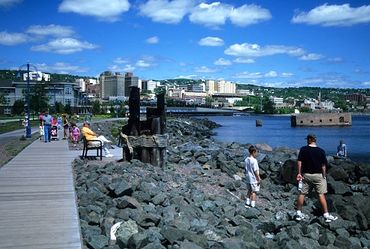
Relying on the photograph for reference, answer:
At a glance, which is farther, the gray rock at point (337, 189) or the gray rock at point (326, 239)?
the gray rock at point (337, 189)

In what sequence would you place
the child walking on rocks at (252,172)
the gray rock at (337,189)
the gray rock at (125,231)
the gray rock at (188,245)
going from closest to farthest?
1. the gray rock at (188,245)
2. the gray rock at (125,231)
3. the child walking on rocks at (252,172)
4. the gray rock at (337,189)

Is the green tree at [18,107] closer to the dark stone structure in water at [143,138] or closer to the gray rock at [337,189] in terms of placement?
the dark stone structure in water at [143,138]

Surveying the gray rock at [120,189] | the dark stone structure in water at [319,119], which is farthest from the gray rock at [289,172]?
the dark stone structure in water at [319,119]

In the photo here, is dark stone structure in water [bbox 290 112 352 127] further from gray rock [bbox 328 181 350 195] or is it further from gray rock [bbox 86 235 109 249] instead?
gray rock [bbox 86 235 109 249]

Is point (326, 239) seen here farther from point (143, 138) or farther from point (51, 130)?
point (51, 130)

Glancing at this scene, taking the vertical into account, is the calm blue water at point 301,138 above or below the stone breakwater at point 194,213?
below

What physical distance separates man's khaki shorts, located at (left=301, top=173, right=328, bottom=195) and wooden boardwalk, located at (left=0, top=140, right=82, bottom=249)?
5475mm

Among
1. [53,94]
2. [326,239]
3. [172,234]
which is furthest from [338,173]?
[53,94]

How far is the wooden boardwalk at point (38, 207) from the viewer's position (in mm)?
6723

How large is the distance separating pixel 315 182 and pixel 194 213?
9.84ft

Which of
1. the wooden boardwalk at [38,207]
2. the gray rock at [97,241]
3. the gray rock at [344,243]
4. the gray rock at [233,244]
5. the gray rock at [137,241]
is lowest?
the gray rock at [344,243]

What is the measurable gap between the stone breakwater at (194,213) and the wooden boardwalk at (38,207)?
0.44 m

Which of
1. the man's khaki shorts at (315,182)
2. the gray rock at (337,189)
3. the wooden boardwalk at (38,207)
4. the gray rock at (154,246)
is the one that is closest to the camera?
the wooden boardwalk at (38,207)

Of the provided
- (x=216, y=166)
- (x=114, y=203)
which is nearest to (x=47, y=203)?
(x=114, y=203)
